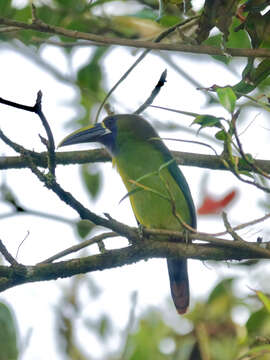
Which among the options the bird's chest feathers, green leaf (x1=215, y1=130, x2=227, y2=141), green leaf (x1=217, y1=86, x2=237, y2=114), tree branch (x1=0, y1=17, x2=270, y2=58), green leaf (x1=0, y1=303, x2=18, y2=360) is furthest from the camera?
the bird's chest feathers

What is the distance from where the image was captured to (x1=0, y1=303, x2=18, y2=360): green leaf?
2.14m

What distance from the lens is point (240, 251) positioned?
2.38 meters

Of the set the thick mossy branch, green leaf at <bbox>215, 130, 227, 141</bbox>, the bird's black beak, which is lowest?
the thick mossy branch

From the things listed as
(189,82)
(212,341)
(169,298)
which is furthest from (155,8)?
(169,298)

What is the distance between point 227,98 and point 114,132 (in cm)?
239

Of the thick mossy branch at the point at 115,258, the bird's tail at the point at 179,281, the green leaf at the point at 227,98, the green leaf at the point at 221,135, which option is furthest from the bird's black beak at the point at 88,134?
the green leaf at the point at 227,98

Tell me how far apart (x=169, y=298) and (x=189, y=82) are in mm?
1449

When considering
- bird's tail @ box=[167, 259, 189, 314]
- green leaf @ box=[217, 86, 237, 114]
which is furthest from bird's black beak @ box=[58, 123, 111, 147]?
green leaf @ box=[217, 86, 237, 114]

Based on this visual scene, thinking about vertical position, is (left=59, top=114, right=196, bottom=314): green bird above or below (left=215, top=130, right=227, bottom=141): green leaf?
above

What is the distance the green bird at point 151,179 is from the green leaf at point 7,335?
4.74 ft

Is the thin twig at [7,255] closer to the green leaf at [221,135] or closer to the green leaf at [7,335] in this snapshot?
the green leaf at [7,335]

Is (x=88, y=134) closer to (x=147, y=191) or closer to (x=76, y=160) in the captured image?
(x=147, y=191)

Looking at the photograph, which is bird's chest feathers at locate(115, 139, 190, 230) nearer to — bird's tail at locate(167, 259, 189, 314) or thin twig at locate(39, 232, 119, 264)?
bird's tail at locate(167, 259, 189, 314)

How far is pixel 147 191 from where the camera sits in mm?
3529
